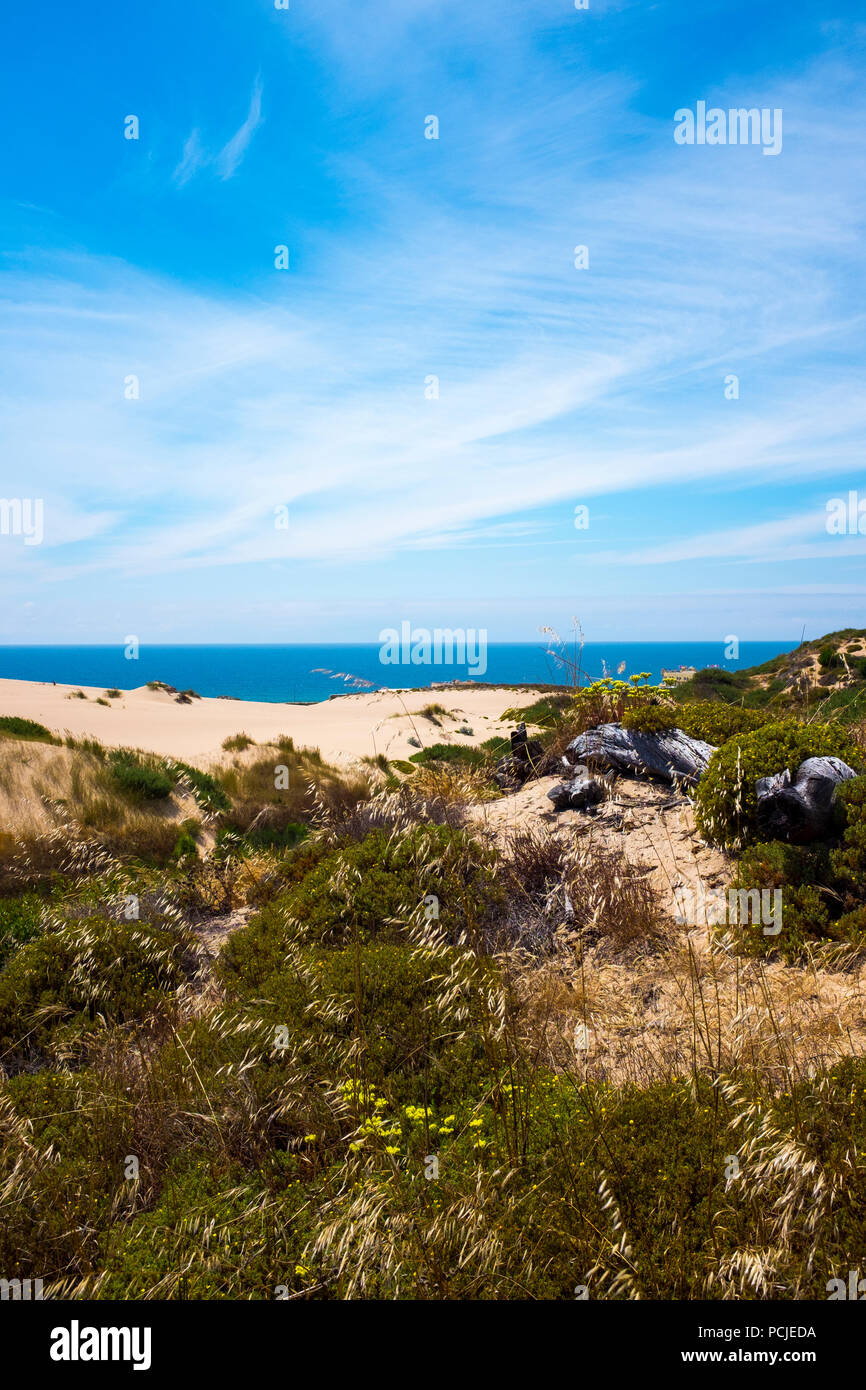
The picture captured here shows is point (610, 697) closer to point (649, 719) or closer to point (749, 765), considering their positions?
point (649, 719)

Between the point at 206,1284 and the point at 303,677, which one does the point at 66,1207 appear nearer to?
the point at 206,1284

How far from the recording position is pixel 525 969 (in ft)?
16.0

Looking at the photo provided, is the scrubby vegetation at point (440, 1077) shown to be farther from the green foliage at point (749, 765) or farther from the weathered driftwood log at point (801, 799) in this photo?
the weathered driftwood log at point (801, 799)

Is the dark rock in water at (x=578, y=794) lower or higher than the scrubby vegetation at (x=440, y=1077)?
higher

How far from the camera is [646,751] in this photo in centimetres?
848

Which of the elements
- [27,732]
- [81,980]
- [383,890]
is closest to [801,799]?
[383,890]

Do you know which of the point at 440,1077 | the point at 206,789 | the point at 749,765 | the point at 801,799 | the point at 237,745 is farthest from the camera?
the point at 237,745

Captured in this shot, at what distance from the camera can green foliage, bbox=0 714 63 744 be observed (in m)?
12.6

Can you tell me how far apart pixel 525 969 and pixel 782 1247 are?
2779 millimetres

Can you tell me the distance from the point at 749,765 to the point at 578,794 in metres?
2.36

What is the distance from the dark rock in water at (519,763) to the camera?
992cm

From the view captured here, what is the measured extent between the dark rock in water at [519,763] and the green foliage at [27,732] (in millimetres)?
7994

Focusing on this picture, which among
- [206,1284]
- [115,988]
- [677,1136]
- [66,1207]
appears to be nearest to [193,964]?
[115,988]

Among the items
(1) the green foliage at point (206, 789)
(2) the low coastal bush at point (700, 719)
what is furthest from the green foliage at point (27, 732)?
(2) the low coastal bush at point (700, 719)
